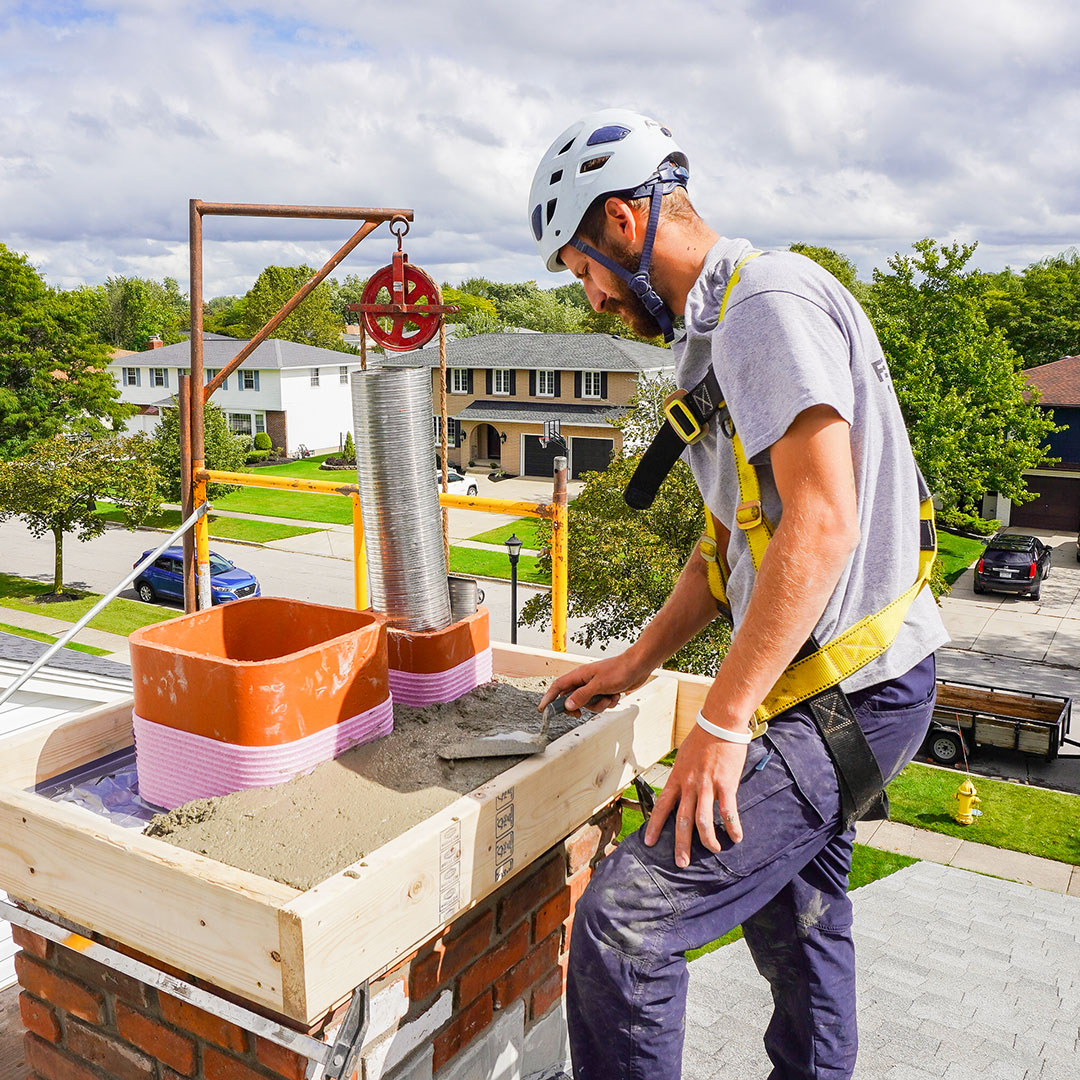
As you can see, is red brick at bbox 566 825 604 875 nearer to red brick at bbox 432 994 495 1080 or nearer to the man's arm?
red brick at bbox 432 994 495 1080

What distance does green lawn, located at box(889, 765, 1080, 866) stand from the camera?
45.6 ft

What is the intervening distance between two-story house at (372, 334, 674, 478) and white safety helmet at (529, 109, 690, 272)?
1653 inches

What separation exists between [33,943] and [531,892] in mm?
1503

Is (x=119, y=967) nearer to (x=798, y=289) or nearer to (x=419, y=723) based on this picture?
(x=419, y=723)

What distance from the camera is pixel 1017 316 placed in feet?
178

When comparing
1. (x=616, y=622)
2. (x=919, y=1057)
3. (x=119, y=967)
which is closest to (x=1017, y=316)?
(x=616, y=622)

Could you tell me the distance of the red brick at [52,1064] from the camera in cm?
281

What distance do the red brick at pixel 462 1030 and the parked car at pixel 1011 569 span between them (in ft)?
93.2

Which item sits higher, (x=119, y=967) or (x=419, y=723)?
(x=419, y=723)

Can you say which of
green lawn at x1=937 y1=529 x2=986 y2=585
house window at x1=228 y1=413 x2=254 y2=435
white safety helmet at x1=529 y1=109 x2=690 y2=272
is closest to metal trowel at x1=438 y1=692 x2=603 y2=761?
white safety helmet at x1=529 y1=109 x2=690 y2=272

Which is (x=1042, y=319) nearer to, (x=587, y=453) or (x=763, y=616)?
(x=587, y=453)

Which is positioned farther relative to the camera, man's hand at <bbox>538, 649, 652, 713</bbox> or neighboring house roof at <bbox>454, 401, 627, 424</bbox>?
neighboring house roof at <bbox>454, 401, 627, 424</bbox>

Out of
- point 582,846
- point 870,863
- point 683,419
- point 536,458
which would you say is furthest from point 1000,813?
point 536,458

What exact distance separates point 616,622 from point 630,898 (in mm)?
13536
